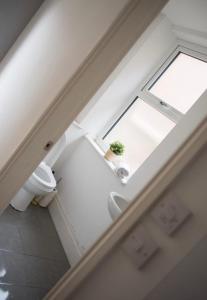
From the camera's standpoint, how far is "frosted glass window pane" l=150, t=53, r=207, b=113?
2.76 meters

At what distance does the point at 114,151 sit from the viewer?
3055 millimetres

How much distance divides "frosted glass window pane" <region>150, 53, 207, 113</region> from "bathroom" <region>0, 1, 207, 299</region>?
138 mm

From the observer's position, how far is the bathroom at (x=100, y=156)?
2.73 meters

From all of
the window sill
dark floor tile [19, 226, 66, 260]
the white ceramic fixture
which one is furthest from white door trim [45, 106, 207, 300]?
the window sill

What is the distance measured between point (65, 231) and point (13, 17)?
2066 millimetres

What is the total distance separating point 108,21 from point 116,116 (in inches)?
82.3

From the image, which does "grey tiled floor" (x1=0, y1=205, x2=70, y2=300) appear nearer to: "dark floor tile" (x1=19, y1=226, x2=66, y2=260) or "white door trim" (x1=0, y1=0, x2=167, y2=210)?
"dark floor tile" (x1=19, y1=226, x2=66, y2=260)

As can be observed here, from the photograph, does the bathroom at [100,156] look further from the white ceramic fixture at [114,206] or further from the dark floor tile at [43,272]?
the white ceramic fixture at [114,206]

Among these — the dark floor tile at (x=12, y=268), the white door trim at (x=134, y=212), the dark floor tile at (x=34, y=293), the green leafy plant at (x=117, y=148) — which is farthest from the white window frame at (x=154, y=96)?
the white door trim at (x=134, y=212)

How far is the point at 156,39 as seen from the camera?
2.97 metres

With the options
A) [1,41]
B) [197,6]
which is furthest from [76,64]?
[1,41]

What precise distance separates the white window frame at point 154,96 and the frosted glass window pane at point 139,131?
6 cm

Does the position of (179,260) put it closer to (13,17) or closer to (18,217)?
(18,217)

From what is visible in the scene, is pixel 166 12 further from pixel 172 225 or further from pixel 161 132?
pixel 172 225
